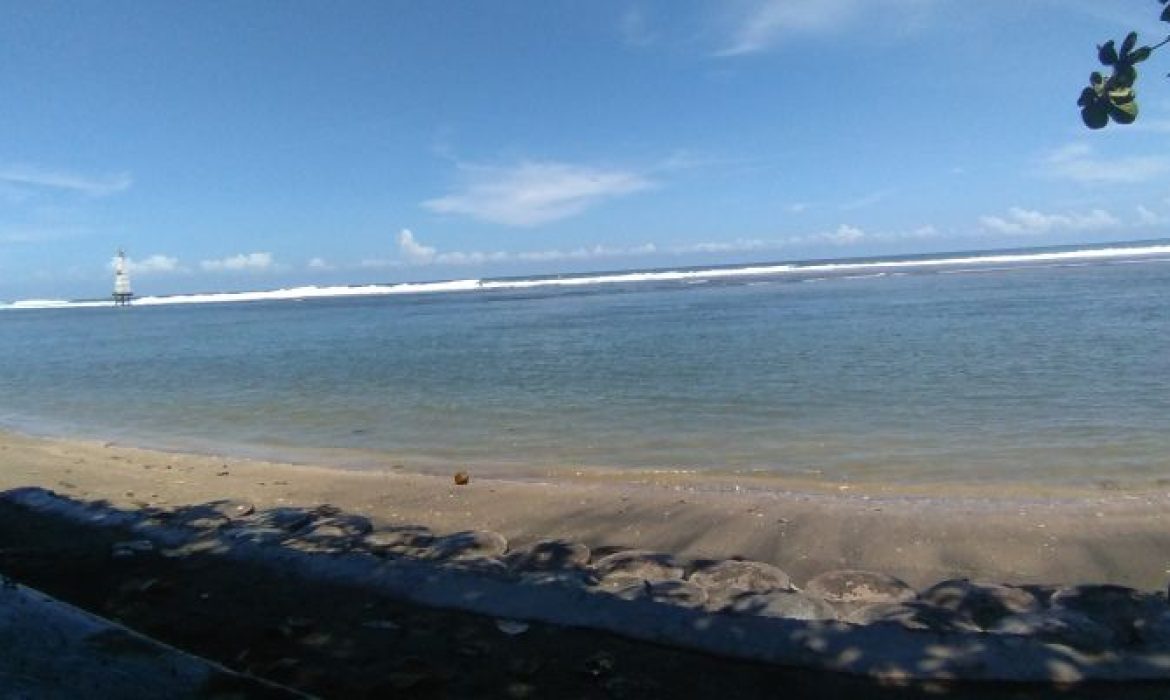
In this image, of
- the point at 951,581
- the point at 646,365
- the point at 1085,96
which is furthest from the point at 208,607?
the point at 646,365

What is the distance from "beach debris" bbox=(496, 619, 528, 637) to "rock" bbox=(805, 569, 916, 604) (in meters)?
2.01

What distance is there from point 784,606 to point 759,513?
2781 mm

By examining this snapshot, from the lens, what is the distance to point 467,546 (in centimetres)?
650

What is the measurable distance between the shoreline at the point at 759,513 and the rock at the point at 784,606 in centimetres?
103

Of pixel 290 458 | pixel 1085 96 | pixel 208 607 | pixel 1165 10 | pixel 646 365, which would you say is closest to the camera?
pixel 1165 10

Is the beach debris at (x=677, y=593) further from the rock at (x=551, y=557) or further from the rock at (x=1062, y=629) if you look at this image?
the rock at (x=1062, y=629)

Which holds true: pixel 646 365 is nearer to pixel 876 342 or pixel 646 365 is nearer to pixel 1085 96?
pixel 876 342

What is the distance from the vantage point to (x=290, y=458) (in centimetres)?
1173

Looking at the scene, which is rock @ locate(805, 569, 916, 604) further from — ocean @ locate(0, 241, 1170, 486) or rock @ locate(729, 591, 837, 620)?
ocean @ locate(0, 241, 1170, 486)

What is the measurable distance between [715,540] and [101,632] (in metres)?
4.77

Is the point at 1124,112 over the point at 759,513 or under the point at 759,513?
over

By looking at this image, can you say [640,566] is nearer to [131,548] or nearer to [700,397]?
[131,548]

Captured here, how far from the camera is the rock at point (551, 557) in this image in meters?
6.07

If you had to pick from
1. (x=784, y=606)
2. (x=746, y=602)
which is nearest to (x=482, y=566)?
(x=746, y=602)
